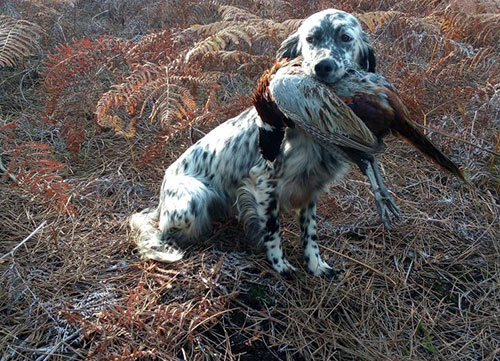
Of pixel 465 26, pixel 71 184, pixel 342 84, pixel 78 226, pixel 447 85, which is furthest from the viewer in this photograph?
pixel 465 26

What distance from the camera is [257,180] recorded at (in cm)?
299

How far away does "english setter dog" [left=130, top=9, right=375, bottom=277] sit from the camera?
2.65 metres

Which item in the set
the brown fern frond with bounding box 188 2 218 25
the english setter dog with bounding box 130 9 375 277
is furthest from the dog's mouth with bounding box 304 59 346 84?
the brown fern frond with bounding box 188 2 218 25

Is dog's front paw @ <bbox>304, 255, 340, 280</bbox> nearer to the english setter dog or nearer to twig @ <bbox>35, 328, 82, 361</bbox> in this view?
the english setter dog

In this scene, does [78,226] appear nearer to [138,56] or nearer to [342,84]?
[138,56]

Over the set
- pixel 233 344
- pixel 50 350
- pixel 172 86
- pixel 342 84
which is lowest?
pixel 233 344

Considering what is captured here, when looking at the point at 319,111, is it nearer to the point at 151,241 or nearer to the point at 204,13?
the point at 151,241

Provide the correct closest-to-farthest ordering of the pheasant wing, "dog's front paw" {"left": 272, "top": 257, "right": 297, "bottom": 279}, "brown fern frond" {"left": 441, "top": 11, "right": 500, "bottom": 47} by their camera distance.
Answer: the pheasant wing
"dog's front paw" {"left": 272, "top": 257, "right": 297, "bottom": 279}
"brown fern frond" {"left": 441, "top": 11, "right": 500, "bottom": 47}

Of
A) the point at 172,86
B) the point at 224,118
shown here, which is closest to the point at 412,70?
the point at 224,118

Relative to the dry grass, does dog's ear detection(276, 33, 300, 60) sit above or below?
above

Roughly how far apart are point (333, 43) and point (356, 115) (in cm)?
57

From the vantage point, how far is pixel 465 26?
4.95 metres

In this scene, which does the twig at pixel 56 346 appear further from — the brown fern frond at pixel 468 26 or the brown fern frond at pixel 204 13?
the brown fern frond at pixel 468 26

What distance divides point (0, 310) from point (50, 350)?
43 cm
